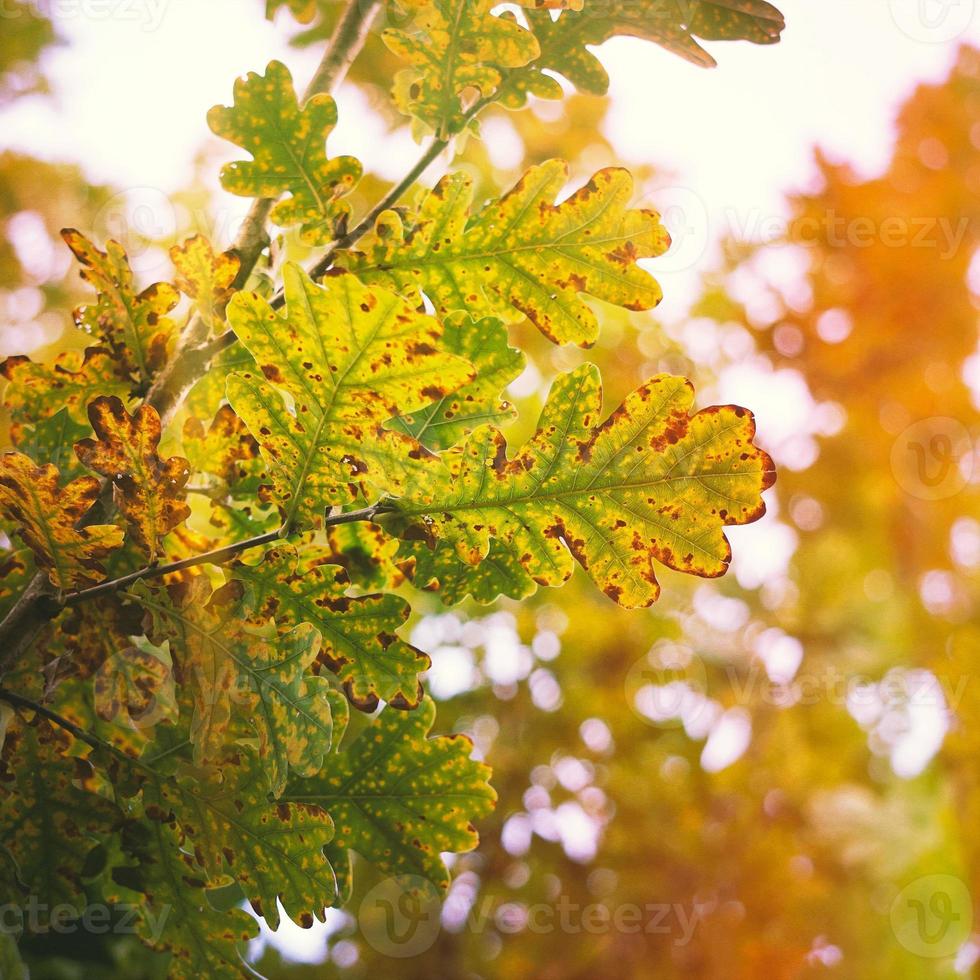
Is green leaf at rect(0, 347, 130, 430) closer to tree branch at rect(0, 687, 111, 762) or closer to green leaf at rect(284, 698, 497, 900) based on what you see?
tree branch at rect(0, 687, 111, 762)

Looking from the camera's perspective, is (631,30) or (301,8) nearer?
(631,30)

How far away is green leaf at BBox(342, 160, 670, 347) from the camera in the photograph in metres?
0.72

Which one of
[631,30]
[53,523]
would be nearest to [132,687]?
[53,523]

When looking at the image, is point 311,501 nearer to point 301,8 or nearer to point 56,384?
point 56,384

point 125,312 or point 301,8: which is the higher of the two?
point 301,8

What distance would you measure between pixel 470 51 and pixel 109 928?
3.28ft

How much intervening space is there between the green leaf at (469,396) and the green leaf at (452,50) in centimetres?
20

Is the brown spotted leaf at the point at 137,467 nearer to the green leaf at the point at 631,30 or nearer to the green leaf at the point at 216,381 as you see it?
the green leaf at the point at 216,381

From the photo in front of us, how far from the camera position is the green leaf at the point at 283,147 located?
715 millimetres

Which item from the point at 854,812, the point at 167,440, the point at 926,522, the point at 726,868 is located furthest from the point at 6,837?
the point at 926,522

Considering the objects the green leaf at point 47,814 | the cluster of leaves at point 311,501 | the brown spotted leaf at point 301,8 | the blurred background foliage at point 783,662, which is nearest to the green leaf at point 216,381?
the cluster of leaves at point 311,501

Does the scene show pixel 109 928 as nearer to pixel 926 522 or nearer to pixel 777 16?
pixel 777 16

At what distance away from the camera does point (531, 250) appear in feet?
2.42

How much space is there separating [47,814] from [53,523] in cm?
30
